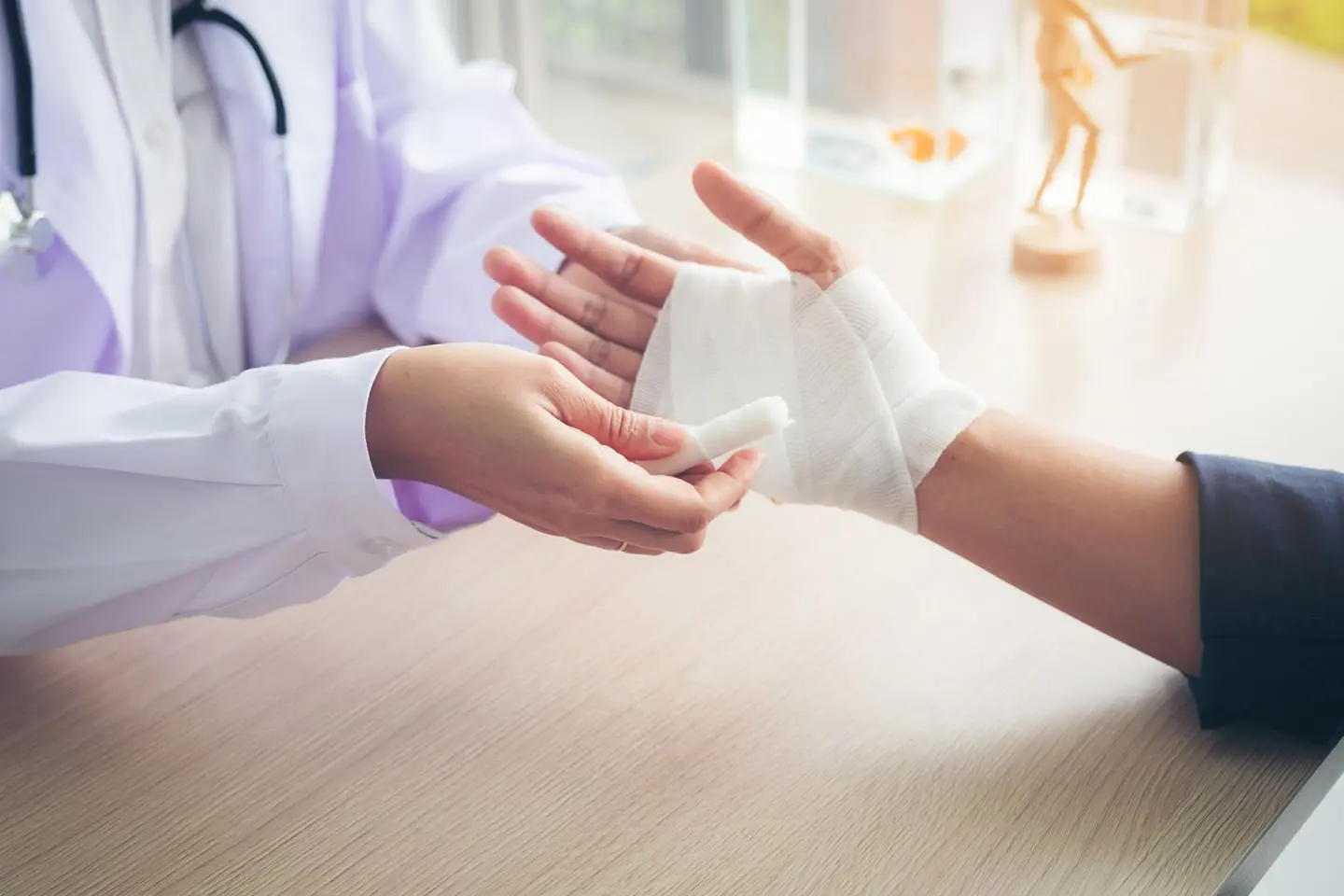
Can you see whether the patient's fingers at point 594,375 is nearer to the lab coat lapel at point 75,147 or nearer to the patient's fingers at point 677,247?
the patient's fingers at point 677,247

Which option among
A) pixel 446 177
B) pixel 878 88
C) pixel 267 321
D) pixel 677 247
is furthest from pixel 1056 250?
pixel 267 321

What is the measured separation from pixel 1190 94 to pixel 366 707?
733 millimetres

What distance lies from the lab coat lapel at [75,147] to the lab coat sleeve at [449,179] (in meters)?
0.18

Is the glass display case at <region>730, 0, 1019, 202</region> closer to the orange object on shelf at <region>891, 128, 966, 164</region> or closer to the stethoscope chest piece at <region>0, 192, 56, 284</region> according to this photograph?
the orange object on shelf at <region>891, 128, 966, 164</region>

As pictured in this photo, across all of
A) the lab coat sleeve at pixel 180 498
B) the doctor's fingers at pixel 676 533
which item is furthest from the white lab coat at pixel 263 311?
the doctor's fingers at pixel 676 533

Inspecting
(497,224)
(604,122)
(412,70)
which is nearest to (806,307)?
(497,224)

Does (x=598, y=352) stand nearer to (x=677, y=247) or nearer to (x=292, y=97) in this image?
(x=677, y=247)

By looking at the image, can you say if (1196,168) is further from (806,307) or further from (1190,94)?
(806,307)

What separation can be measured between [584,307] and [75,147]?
273 millimetres

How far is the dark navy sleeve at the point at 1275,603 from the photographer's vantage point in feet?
2.02

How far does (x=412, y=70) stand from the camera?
A: 91 centimetres

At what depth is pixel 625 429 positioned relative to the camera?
63 centimetres

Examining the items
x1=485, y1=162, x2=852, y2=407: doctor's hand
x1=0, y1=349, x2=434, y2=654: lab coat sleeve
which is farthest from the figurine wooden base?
x1=0, y1=349, x2=434, y2=654: lab coat sleeve

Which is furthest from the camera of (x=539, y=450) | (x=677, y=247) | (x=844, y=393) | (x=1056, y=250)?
(x=1056, y=250)
